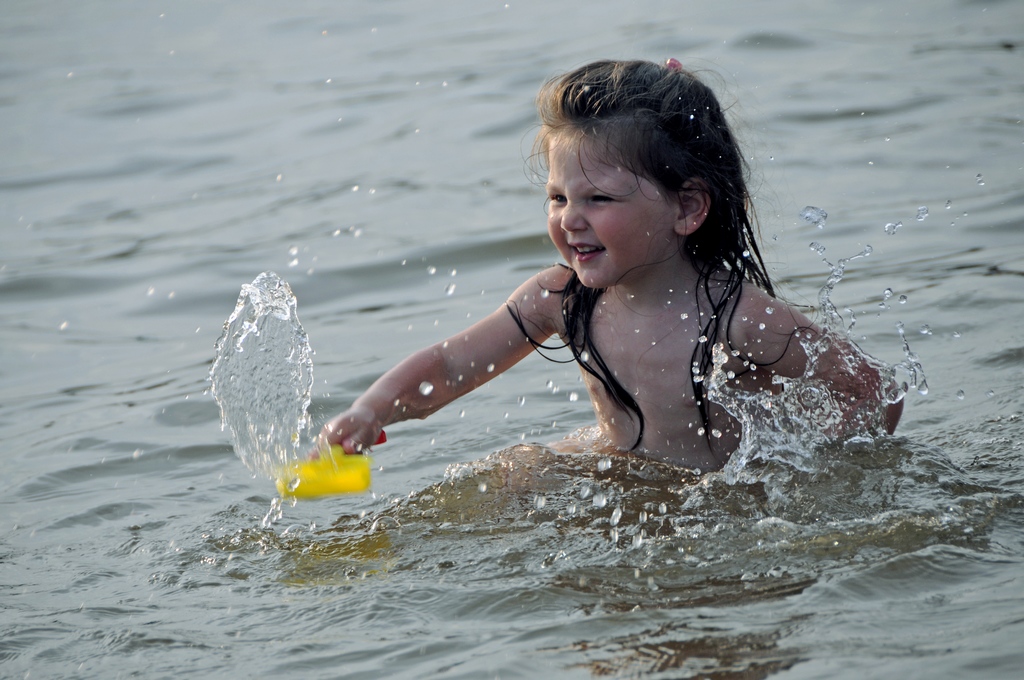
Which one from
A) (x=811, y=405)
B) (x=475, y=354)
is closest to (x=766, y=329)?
→ (x=811, y=405)

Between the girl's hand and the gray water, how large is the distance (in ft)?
0.68

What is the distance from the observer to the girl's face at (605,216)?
3.15 m

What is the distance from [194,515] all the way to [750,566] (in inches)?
64.5

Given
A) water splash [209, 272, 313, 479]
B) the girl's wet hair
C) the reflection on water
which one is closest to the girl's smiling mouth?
the girl's wet hair

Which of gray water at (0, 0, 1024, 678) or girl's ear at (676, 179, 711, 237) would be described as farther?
girl's ear at (676, 179, 711, 237)

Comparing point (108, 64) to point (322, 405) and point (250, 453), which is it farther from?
point (250, 453)

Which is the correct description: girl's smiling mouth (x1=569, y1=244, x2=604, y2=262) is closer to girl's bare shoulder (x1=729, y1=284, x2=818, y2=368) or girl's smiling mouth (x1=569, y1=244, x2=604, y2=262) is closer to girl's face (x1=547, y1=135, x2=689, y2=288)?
girl's face (x1=547, y1=135, x2=689, y2=288)

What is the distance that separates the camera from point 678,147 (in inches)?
126

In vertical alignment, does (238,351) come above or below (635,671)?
above

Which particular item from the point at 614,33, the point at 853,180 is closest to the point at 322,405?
the point at 853,180

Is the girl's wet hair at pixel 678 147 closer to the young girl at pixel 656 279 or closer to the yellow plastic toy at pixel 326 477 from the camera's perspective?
the young girl at pixel 656 279

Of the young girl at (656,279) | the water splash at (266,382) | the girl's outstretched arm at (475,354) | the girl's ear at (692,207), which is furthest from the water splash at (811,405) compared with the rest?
the water splash at (266,382)

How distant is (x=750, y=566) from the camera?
2.60 meters

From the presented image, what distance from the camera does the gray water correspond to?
8.09 feet
